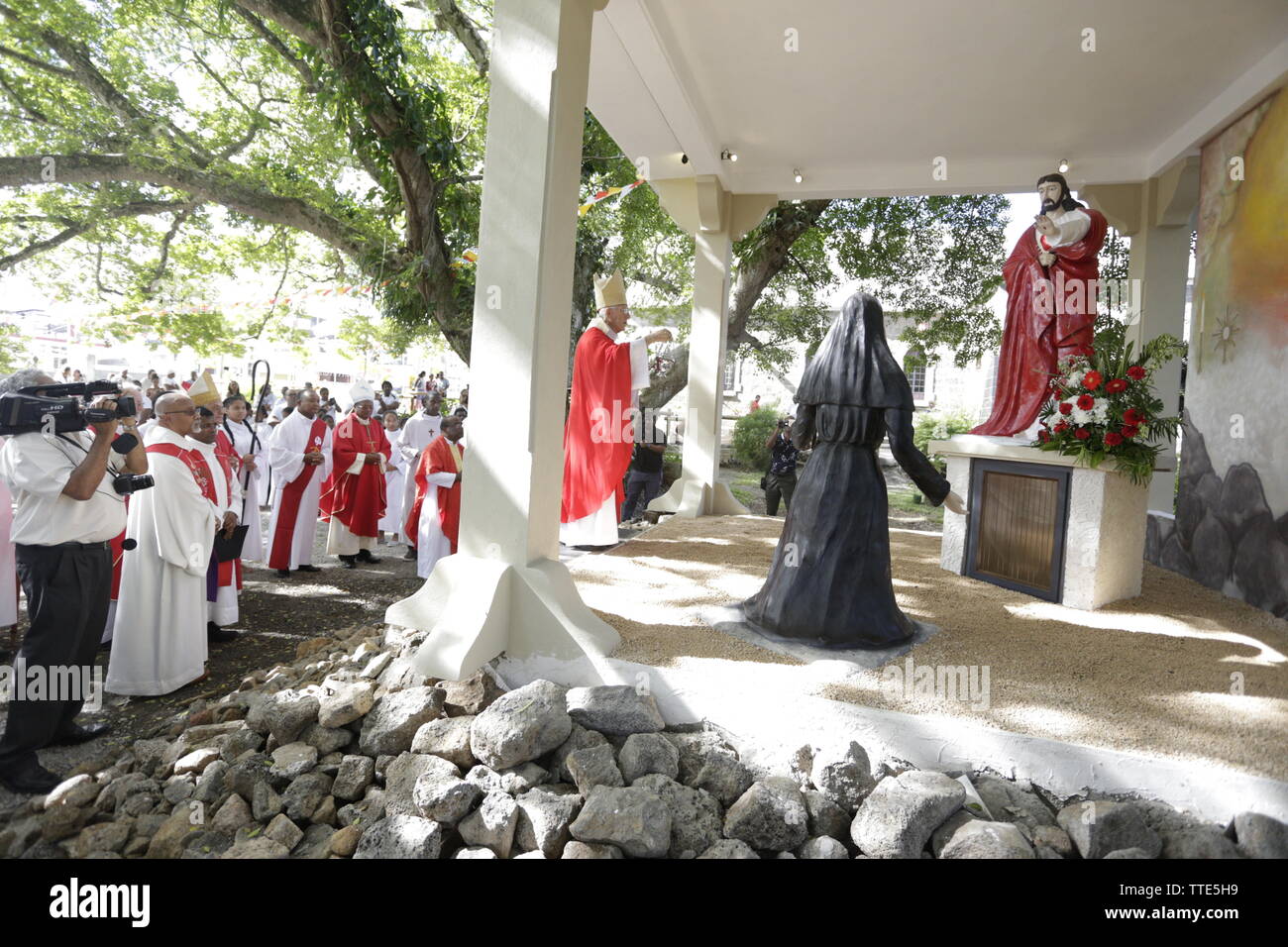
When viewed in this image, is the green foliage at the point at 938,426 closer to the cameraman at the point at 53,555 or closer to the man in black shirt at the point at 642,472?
the man in black shirt at the point at 642,472

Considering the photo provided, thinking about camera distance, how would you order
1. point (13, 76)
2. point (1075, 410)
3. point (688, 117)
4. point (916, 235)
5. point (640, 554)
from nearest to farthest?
point (1075, 410) < point (640, 554) < point (688, 117) < point (13, 76) < point (916, 235)

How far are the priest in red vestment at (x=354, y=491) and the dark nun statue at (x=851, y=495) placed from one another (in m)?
6.11

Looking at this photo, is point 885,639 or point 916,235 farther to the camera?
point 916,235

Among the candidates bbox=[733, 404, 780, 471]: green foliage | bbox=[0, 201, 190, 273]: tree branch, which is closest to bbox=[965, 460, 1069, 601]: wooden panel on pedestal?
bbox=[0, 201, 190, 273]: tree branch

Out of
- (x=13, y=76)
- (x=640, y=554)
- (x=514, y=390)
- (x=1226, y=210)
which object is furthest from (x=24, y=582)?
(x=13, y=76)

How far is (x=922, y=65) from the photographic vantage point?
547 cm

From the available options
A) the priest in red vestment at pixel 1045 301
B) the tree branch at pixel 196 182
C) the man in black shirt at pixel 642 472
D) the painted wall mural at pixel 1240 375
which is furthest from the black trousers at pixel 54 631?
the tree branch at pixel 196 182

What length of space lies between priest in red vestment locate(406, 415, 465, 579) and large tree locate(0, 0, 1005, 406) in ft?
6.75

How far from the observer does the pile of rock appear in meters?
2.53

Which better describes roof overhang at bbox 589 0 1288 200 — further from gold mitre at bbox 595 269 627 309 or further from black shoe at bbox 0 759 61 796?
black shoe at bbox 0 759 61 796

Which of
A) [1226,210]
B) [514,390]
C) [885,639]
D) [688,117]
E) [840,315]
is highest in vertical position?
[688,117]

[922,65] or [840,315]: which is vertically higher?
[922,65]

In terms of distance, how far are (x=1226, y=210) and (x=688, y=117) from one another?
14.2 ft

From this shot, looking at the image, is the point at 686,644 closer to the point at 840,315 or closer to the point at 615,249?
the point at 840,315
